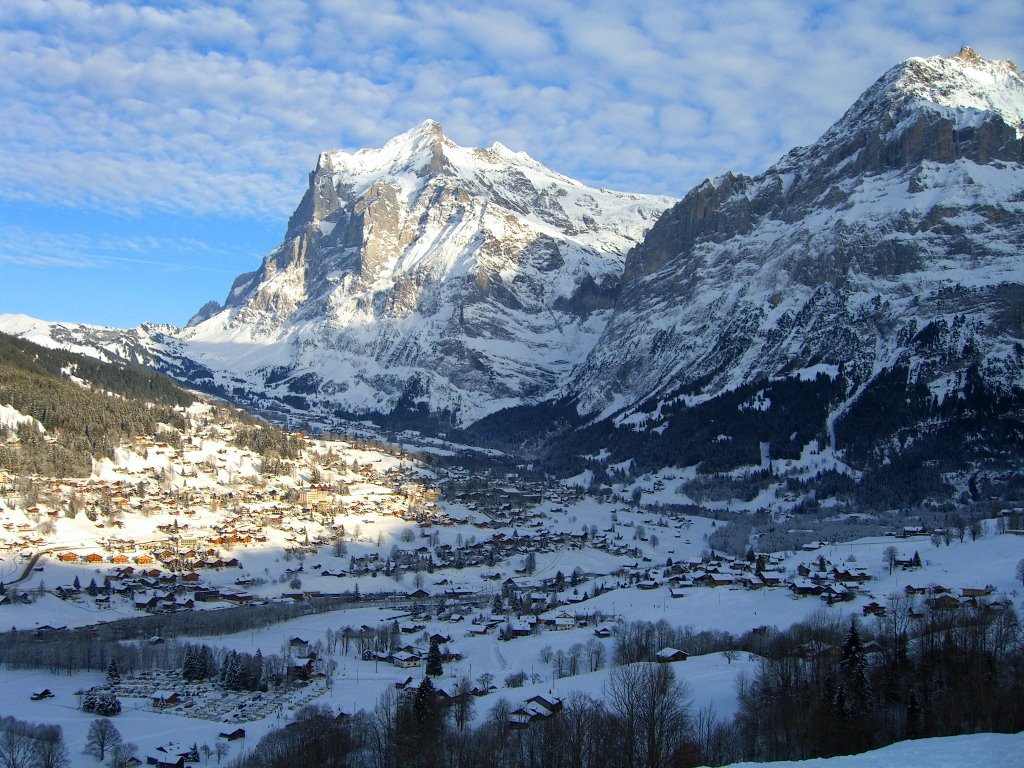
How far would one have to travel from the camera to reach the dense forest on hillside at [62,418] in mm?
143875

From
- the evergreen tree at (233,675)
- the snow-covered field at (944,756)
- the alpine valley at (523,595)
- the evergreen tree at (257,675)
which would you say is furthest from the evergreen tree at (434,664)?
the snow-covered field at (944,756)

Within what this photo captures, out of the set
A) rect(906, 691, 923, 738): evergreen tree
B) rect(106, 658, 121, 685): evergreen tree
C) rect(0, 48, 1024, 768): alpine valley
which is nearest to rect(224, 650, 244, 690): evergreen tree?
rect(0, 48, 1024, 768): alpine valley

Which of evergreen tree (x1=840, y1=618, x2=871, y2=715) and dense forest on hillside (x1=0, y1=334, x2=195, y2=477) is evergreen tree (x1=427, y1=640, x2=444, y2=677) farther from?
dense forest on hillside (x1=0, y1=334, x2=195, y2=477)

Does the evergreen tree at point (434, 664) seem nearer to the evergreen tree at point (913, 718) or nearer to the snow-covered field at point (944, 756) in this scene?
the evergreen tree at point (913, 718)

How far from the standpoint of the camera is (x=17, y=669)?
76188mm

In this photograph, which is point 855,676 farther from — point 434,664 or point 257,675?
point 257,675

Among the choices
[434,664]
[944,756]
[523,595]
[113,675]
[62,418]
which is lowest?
[113,675]

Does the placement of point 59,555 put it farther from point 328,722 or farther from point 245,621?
point 328,722

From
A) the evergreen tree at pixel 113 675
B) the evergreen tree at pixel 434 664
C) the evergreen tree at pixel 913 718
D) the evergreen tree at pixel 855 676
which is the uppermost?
the evergreen tree at pixel 855 676

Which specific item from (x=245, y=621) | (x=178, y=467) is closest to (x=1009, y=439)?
(x=245, y=621)

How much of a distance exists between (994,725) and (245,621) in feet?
233

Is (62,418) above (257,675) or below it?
above

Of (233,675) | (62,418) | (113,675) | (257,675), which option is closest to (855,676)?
(257,675)

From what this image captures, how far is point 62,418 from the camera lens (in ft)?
531
